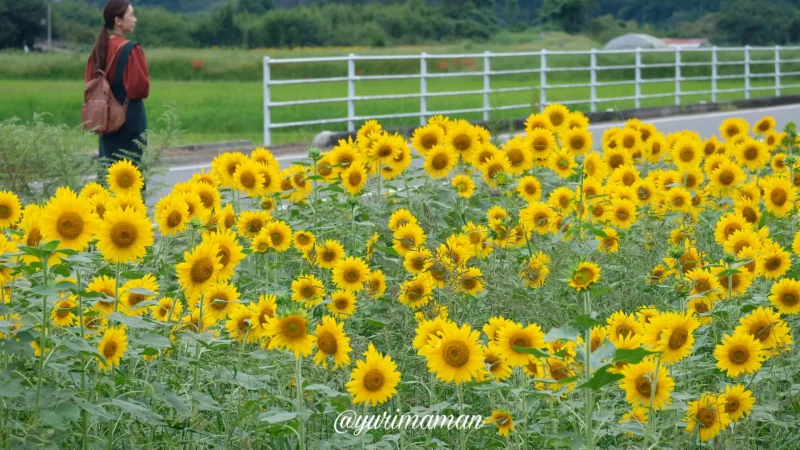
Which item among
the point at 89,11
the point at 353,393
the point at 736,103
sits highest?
the point at 353,393

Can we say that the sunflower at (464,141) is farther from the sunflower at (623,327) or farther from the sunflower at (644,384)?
the sunflower at (644,384)

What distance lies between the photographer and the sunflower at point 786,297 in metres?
3.84

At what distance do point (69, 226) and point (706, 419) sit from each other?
1673 mm

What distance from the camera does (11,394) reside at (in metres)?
3.04

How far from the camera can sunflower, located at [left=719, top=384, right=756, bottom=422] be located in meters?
3.27

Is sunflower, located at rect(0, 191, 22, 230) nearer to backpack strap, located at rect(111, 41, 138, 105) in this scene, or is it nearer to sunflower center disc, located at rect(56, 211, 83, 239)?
sunflower center disc, located at rect(56, 211, 83, 239)

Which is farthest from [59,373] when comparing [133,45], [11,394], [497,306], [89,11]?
[89,11]

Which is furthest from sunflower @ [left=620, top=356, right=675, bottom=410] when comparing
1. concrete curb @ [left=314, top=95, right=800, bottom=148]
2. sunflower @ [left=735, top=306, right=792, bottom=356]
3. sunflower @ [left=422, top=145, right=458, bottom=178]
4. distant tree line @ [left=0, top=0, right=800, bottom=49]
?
distant tree line @ [left=0, top=0, right=800, bottom=49]

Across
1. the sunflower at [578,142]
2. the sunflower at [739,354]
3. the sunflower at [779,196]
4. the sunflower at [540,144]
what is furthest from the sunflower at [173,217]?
the sunflower at [578,142]

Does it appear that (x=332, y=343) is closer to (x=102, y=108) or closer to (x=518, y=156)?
(x=518, y=156)

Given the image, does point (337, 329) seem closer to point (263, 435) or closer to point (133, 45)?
point (263, 435)

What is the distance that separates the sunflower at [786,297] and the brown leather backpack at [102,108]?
17.5 ft

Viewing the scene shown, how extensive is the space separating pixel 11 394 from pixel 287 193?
2.90 m

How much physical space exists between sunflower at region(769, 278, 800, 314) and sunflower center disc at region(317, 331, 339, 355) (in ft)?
4.65
